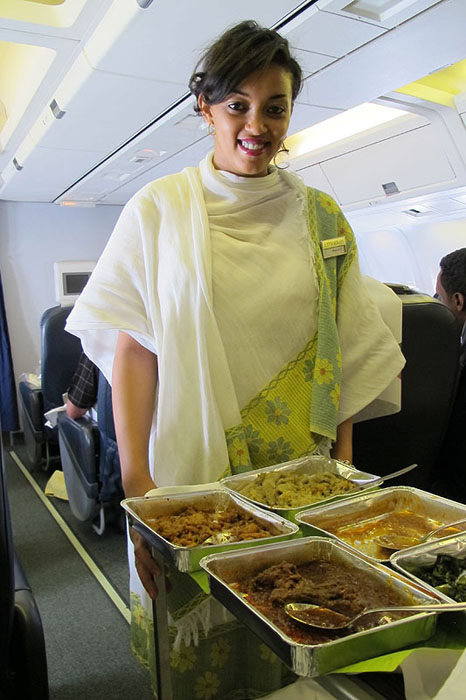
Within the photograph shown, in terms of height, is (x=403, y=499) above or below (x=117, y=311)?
below

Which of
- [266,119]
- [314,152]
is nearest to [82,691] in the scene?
[266,119]

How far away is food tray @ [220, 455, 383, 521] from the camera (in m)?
1.12

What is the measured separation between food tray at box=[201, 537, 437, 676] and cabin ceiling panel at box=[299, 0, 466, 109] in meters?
2.44

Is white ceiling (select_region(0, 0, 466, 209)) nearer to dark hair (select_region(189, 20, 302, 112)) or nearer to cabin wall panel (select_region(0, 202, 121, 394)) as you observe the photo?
dark hair (select_region(189, 20, 302, 112))

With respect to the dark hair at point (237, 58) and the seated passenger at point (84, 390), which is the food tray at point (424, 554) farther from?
the seated passenger at point (84, 390)

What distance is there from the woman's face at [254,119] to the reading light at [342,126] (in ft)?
11.7

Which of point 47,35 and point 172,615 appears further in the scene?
point 47,35

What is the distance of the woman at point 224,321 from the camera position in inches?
56.0

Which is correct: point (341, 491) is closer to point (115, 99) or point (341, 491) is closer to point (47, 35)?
point (47, 35)

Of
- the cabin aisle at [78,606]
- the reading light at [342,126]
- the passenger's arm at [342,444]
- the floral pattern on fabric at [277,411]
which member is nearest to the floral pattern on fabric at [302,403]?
the floral pattern on fabric at [277,411]

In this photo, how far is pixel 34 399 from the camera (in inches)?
198

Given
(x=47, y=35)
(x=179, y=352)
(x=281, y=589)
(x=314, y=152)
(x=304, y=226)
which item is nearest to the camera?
(x=281, y=589)

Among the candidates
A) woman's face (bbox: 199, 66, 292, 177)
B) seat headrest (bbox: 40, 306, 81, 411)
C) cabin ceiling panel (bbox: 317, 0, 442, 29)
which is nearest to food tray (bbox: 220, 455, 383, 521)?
woman's face (bbox: 199, 66, 292, 177)

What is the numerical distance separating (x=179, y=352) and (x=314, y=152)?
15.5 feet
